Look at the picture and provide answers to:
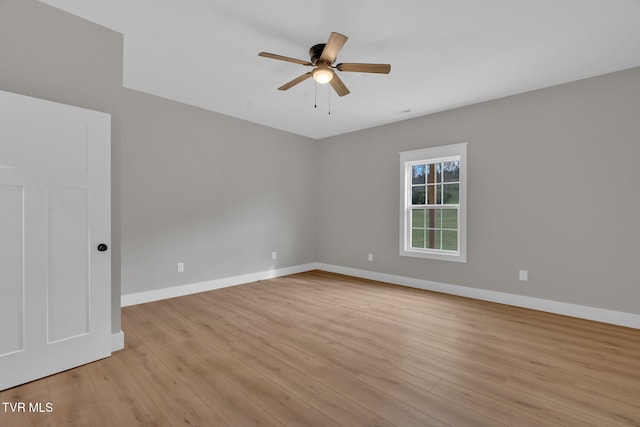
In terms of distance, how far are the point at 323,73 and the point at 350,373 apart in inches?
98.2

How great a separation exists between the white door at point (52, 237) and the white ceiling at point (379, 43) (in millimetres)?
977

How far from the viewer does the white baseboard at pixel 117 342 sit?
7.80 feet

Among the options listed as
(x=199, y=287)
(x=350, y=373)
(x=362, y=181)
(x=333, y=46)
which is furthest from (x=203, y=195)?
(x=350, y=373)

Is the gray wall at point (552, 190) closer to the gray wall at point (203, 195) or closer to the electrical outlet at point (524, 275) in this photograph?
the electrical outlet at point (524, 275)

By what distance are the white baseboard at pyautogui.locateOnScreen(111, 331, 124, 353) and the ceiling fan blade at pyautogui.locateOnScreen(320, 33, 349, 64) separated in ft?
9.61

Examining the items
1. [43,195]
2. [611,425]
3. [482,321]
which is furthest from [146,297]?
[611,425]

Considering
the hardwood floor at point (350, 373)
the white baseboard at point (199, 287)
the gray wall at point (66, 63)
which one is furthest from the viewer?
the white baseboard at point (199, 287)

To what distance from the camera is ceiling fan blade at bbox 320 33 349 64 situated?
2.13 meters

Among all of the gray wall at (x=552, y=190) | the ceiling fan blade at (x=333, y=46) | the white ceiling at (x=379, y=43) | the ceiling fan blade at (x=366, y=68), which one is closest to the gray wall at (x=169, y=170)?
the white ceiling at (x=379, y=43)

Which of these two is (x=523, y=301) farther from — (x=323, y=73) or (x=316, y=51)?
(x=316, y=51)

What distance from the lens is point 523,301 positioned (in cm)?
360

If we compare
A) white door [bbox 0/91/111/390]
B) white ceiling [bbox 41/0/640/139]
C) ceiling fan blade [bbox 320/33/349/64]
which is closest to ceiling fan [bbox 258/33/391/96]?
ceiling fan blade [bbox 320/33/349/64]

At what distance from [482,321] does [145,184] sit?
4.38 metres

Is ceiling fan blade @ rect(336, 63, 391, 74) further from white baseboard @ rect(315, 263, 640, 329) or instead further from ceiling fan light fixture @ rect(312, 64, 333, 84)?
white baseboard @ rect(315, 263, 640, 329)
